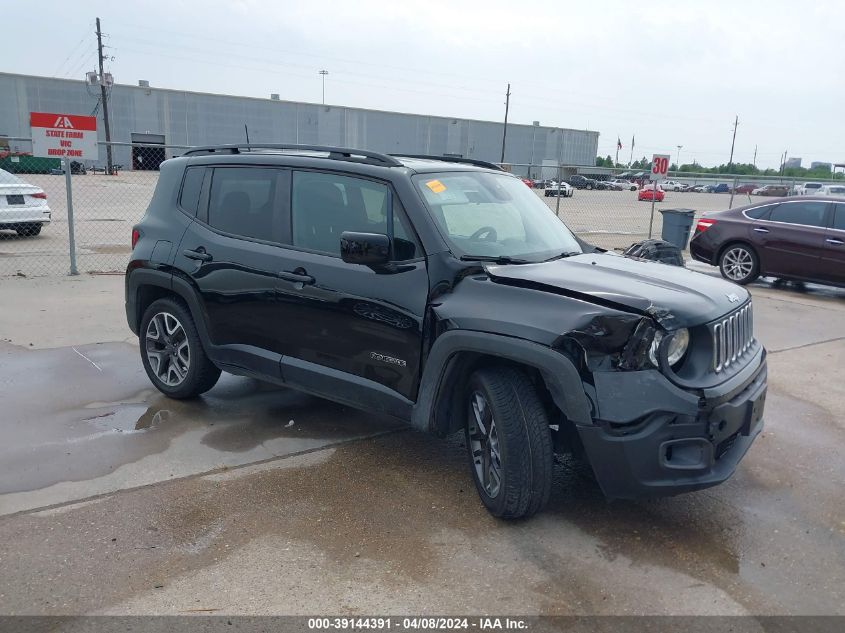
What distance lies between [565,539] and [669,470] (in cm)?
65

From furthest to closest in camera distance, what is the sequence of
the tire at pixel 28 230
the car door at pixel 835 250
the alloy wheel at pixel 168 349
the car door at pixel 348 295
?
the tire at pixel 28 230, the car door at pixel 835 250, the alloy wheel at pixel 168 349, the car door at pixel 348 295

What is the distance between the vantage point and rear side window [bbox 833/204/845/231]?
1063 centimetres

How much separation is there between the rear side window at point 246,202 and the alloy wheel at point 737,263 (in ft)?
30.5

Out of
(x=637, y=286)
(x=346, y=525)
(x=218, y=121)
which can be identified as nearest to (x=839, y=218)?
(x=637, y=286)

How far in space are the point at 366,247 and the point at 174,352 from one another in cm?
228

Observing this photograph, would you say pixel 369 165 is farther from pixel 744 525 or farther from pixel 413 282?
pixel 744 525

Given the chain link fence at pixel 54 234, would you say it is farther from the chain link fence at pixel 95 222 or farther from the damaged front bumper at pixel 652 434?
the damaged front bumper at pixel 652 434

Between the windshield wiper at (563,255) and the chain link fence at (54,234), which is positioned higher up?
the windshield wiper at (563,255)

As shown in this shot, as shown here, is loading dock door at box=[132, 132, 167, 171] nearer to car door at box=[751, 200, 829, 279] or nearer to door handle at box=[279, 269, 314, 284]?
car door at box=[751, 200, 829, 279]

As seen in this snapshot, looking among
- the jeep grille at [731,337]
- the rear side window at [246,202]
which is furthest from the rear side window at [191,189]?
the jeep grille at [731,337]

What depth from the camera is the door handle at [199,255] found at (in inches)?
195

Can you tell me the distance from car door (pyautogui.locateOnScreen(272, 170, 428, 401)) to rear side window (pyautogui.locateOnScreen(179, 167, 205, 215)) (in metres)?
0.97

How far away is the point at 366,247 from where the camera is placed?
3887 millimetres

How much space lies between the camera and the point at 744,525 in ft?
12.5
